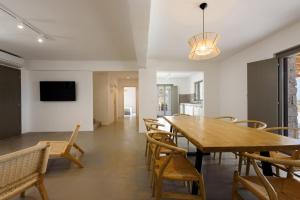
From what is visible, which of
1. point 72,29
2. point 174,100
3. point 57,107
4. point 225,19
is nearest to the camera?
point 225,19

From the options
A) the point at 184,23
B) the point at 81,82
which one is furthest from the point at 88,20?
the point at 81,82

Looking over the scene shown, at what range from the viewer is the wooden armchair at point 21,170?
149 centimetres

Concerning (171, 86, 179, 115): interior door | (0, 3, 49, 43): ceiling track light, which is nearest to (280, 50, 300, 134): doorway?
(0, 3, 49, 43): ceiling track light

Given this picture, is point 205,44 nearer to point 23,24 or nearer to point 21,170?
point 21,170

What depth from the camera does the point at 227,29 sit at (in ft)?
11.9

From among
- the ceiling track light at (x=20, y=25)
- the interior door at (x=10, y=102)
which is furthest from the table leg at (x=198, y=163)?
the interior door at (x=10, y=102)

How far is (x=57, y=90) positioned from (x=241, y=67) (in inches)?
236

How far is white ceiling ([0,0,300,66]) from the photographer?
2.69m

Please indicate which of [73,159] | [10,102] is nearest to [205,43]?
[73,159]

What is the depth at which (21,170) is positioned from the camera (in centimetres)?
163

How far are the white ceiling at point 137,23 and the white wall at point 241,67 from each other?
205 mm

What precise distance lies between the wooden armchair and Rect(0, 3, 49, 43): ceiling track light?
2.40m

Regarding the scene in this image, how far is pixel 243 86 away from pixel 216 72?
4.89ft

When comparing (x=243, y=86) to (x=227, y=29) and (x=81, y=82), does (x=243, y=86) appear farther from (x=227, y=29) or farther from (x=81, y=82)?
(x=81, y=82)
